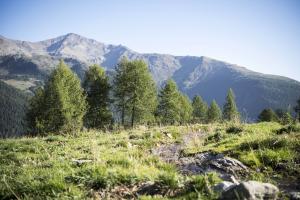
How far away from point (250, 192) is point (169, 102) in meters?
58.5

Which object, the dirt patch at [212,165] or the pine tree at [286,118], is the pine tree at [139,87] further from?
the dirt patch at [212,165]

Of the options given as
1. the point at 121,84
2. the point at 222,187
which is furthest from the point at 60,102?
the point at 222,187

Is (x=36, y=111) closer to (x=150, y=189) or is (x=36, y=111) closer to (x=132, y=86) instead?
(x=132, y=86)

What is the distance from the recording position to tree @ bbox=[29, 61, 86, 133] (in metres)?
42.7

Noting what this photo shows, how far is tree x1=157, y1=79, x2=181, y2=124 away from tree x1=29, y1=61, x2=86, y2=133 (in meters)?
23.0

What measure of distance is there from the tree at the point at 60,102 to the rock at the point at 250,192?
124 feet

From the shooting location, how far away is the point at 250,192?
5152 millimetres

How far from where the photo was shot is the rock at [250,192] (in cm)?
512

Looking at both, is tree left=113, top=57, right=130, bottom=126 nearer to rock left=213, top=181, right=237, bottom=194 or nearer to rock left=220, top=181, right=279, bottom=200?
rock left=213, top=181, right=237, bottom=194

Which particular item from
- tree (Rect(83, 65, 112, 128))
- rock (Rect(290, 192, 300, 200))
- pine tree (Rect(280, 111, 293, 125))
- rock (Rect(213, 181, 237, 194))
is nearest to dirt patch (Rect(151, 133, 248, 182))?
rock (Rect(213, 181, 237, 194))

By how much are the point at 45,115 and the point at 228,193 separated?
41921 millimetres

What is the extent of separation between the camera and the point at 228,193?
5.34 m

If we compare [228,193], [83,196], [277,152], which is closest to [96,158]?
[83,196]

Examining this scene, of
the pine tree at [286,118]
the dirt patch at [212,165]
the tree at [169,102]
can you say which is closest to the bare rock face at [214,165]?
the dirt patch at [212,165]
